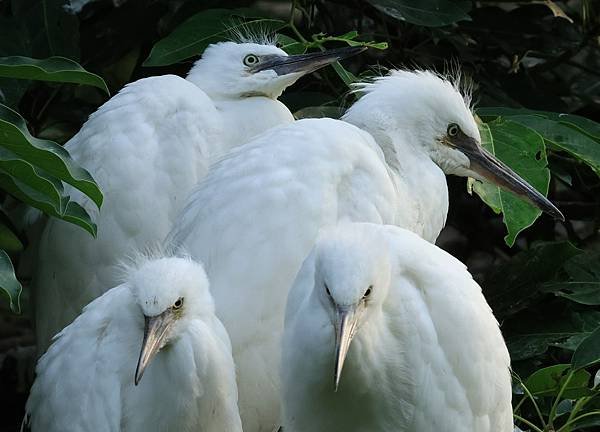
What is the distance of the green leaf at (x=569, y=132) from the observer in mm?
4094

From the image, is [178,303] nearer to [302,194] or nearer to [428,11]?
[302,194]

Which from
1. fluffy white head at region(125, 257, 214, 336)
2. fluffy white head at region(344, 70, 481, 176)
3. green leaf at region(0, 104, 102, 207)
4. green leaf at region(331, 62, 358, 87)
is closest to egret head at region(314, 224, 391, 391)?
fluffy white head at region(125, 257, 214, 336)

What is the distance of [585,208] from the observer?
5254 millimetres

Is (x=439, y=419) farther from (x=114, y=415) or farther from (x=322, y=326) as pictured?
(x=114, y=415)

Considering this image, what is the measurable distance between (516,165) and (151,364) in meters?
1.29

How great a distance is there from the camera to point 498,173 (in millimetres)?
4180

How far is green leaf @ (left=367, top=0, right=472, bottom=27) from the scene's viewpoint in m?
4.60

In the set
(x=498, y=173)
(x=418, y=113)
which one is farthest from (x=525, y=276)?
(x=418, y=113)

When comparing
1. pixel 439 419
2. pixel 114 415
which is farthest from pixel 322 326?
pixel 114 415

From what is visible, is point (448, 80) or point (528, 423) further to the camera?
point (448, 80)

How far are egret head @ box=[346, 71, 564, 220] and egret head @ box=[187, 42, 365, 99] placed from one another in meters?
0.45

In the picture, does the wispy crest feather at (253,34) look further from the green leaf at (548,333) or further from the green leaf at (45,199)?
the green leaf at (45,199)

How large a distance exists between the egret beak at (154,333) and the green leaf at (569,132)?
4.42 ft

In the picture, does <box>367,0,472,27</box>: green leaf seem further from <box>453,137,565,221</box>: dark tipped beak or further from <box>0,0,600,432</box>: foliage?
<box>453,137,565,221</box>: dark tipped beak
